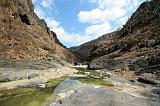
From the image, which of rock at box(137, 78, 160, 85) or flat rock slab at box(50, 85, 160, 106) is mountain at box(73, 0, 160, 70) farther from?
flat rock slab at box(50, 85, 160, 106)

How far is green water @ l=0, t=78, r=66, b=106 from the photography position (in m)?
28.9

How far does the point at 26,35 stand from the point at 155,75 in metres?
47.1

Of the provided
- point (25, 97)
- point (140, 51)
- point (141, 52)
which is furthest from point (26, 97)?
point (140, 51)

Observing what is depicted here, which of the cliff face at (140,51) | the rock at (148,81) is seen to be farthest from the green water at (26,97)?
the cliff face at (140,51)

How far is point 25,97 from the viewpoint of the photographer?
3139 centimetres

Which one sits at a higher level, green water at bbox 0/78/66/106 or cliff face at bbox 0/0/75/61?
cliff face at bbox 0/0/75/61

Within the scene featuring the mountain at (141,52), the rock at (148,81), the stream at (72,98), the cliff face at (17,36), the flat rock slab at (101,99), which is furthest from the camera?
the cliff face at (17,36)

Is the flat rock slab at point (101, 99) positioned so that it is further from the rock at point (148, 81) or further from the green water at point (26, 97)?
the rock at point (148, 81)

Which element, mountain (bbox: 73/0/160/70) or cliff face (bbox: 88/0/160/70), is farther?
cliff face (bbox: 88/0/160/70)

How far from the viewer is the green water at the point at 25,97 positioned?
1139 inches

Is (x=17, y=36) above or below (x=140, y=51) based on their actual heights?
above

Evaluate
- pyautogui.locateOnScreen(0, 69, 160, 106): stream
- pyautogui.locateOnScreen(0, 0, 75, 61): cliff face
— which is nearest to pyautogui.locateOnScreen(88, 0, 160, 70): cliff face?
pyautogui.locateOnScreen(0, 0, 75, 61): cliff face

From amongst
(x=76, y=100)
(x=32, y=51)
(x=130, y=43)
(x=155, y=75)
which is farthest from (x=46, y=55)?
(x=76, y=100)

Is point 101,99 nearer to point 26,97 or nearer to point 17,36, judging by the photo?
point 26,97
